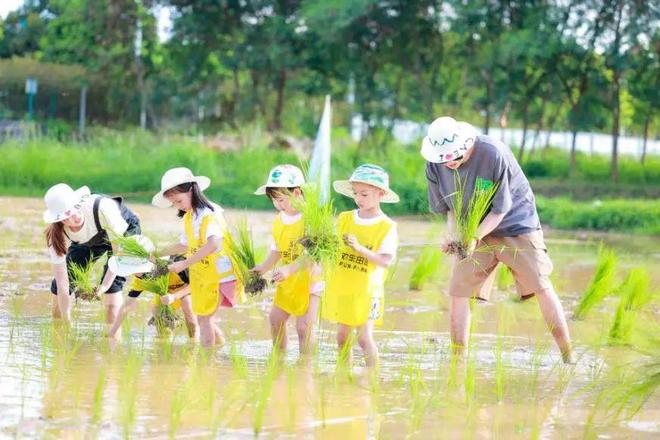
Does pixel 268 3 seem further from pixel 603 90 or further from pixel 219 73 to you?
pixel 603 90

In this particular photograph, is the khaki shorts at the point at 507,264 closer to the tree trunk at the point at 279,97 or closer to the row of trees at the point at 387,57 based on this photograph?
the row of trees at the point at 387,57

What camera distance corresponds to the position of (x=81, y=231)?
277 inches

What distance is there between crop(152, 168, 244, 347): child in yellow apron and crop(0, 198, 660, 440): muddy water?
21 cm

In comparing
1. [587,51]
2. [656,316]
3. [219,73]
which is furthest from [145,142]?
[656,316]

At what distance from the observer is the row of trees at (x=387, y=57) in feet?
64.5

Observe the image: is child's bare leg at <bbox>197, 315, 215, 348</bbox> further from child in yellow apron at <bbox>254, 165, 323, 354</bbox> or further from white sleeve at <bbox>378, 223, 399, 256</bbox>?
white sleeve at <bbox>378, 223, 399, 256</bbox>

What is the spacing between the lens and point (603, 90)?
21.0 m

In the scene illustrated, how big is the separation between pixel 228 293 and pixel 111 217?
2.50 feet

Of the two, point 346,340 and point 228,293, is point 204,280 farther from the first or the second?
point 346,340

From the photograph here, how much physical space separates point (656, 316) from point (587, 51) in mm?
11910

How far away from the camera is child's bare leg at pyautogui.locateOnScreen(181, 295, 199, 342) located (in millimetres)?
7117

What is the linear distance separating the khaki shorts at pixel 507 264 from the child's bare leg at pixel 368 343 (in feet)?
2.06


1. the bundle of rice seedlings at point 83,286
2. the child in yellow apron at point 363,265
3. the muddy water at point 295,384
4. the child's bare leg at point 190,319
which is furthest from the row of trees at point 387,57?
the child in yellow apron at point 363,265

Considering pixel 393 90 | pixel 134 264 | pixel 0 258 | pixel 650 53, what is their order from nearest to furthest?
pixel 134 264, pixel 0 258, pixel 650 53, pixel 393 90
